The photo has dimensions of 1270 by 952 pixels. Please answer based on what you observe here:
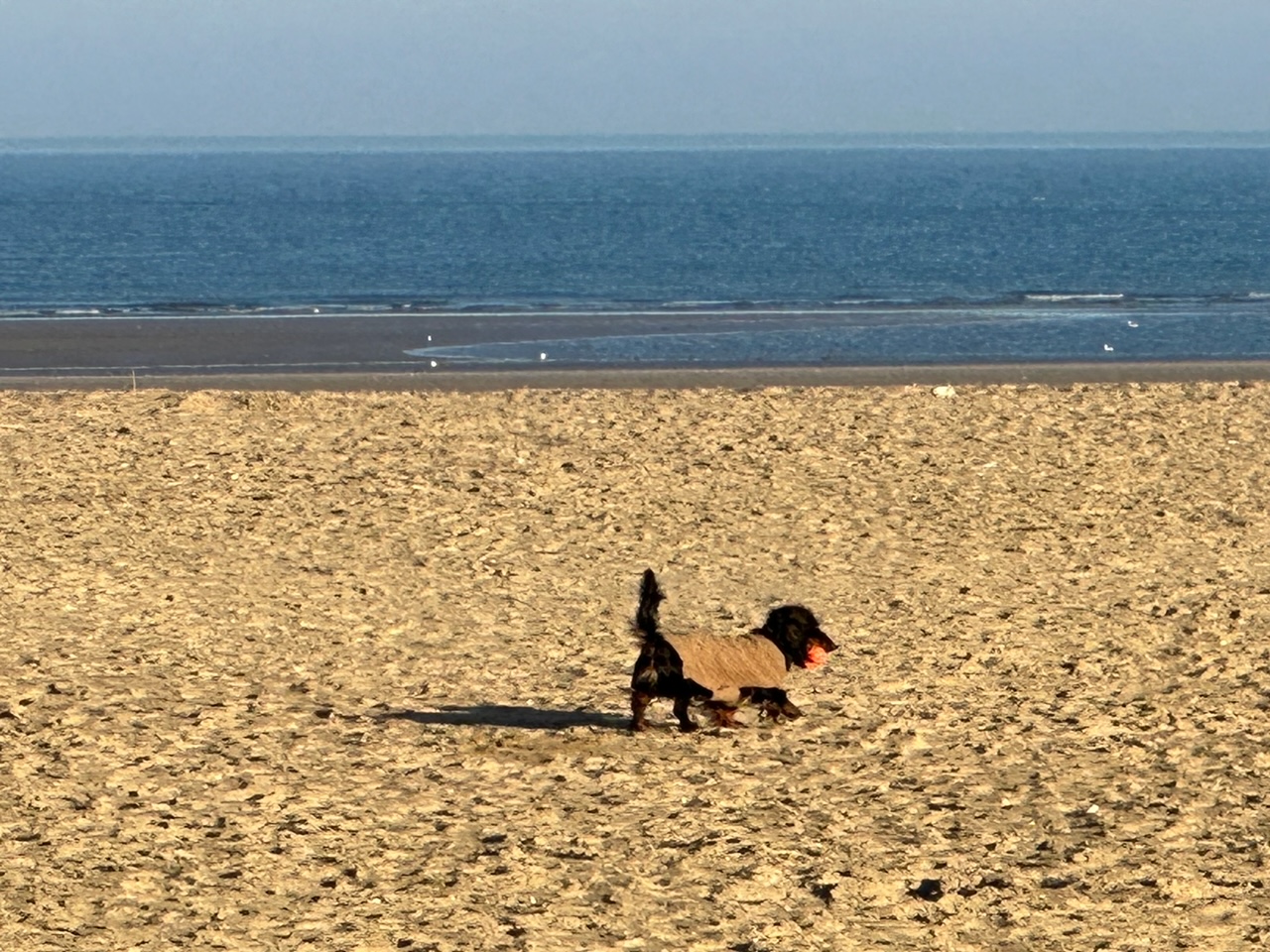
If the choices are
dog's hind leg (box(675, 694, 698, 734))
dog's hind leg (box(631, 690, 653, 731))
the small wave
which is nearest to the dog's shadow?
dog's hind leg (box(631, 690, 653, 731))

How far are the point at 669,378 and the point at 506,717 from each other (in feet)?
41.3

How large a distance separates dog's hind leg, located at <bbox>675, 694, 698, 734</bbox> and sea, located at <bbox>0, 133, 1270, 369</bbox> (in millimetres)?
14802

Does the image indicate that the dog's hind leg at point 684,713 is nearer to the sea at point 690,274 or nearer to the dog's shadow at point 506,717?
the dog's shadow at point 506,717

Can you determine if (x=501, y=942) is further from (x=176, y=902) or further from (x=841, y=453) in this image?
(x=841, y=453)

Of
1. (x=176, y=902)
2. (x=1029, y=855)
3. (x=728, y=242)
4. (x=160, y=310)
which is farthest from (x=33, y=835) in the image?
(x=728, y=242)

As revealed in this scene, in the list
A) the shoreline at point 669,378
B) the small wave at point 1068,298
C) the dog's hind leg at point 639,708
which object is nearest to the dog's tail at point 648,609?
the dog's hind leg at point 639,708

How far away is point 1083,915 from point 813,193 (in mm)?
95026

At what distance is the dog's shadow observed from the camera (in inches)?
273

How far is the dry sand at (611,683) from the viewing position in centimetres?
513

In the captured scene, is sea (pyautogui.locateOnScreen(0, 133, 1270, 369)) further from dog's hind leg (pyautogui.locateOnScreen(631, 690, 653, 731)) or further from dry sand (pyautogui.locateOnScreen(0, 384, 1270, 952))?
dog's hind leg (pyautogui.locateOnScreen(631, 690, 653, 731))

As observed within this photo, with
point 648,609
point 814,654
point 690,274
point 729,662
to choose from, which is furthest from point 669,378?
point 690,274

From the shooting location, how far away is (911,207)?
7981 cm

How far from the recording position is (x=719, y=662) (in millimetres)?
6531

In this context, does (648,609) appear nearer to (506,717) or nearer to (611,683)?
(506,717)
